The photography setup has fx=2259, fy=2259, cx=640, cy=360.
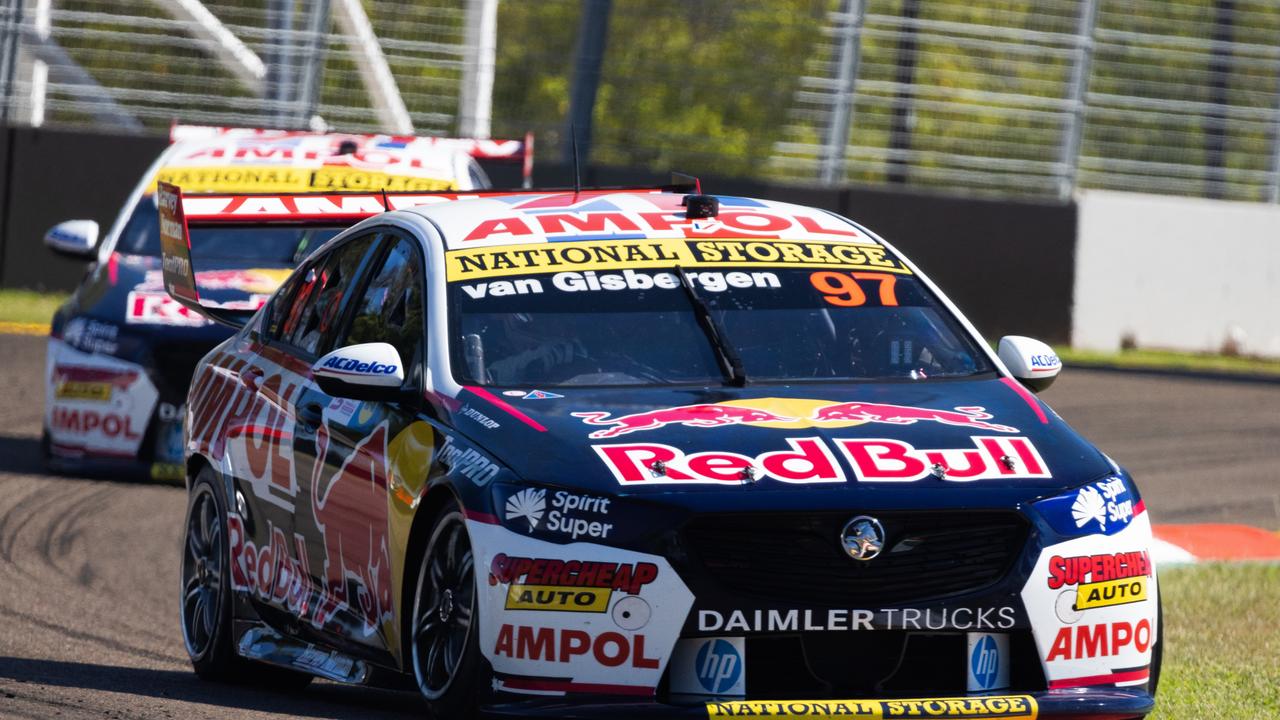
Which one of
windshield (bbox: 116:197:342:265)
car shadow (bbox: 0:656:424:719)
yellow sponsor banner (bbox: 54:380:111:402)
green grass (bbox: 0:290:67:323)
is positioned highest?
windshield (bbox: 116:197:342:265)

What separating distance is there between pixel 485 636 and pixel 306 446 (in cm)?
159

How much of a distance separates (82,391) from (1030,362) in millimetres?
6097

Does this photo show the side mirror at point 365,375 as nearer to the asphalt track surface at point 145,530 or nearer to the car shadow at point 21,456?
the asphalt track surface at point 145,530

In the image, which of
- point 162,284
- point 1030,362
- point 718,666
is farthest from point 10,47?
point 718,666

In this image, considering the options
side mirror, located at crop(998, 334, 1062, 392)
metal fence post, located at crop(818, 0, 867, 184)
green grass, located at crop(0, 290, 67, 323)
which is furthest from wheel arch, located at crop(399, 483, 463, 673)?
metal fence post, located at crop(818, 0, 867, 184)

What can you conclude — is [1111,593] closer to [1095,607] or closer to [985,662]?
[1095,607]

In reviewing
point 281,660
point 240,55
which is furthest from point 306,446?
point 240,55

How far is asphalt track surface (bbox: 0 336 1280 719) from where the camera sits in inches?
265

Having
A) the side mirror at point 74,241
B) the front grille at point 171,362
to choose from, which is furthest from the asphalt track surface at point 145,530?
the side mirror at point 74,241

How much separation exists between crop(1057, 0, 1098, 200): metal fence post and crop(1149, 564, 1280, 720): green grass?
12.1 m

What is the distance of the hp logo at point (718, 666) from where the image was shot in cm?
511

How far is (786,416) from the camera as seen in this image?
219 inches

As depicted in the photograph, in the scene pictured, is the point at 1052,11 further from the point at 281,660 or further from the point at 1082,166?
the point at 281,660

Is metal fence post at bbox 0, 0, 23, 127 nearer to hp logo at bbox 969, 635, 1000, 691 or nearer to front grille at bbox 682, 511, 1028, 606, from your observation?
front grille at bbox 682, 511, 1028, 606
